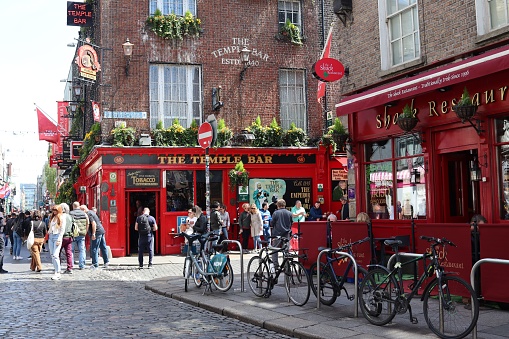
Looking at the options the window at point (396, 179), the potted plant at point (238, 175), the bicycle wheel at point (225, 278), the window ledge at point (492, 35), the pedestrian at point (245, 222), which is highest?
the window ledge at point (492, 35)

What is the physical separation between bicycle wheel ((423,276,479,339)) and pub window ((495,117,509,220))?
3487 mm

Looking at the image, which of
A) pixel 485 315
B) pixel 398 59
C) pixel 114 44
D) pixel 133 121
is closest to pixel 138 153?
pixel 133 121

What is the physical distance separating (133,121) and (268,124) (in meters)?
5.09

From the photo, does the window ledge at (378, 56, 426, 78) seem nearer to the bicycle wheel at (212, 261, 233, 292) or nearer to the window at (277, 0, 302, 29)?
the bicycle wheel at (212, 261, 233, 292)

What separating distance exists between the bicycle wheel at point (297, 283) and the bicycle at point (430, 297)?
1430 mm

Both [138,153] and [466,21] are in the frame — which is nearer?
[466,21]

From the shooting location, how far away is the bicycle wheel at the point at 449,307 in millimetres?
6406

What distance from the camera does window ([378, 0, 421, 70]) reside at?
11.6 m

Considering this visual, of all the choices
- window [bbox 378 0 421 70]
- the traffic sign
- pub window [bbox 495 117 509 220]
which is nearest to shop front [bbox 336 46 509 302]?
pub window [bbox 495 117 509 220]

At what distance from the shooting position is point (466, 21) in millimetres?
10203

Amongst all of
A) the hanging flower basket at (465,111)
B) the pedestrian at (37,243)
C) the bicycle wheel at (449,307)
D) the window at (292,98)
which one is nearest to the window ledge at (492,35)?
the hanging flower basket at (465,111)

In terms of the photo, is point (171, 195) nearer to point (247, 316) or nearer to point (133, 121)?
point (133, 121)

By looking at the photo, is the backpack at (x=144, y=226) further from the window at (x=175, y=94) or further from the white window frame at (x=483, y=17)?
the white window frame at (x=483, y=17)

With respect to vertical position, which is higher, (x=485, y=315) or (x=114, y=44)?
(x=114, y=44)
